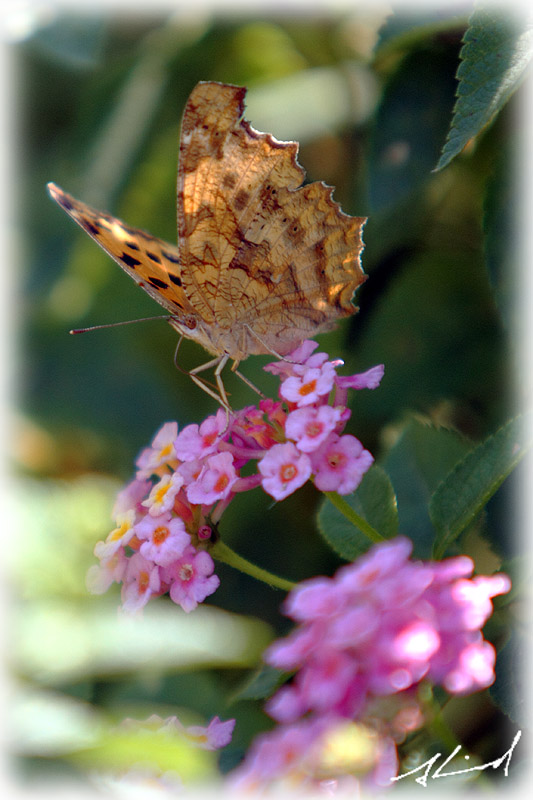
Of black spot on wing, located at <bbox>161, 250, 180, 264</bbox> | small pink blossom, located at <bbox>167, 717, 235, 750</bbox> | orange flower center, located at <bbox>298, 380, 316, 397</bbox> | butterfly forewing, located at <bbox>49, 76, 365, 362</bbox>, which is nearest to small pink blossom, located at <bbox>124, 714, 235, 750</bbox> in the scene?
small pink blossom, located at <bbox>167, 717, 235, 750</bbox>

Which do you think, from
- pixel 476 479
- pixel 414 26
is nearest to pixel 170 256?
pixel 414 26

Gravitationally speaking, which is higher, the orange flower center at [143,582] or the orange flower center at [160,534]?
the orange flower center at [160,534]

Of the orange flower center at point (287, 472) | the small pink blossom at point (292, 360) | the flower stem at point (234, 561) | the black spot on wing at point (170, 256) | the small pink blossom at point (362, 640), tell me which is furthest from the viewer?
the black spot on wing at point (170, 256)

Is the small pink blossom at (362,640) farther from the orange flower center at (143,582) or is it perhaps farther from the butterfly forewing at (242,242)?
the butterfly forewing at (242,242)

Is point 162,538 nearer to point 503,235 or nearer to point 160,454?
point 160,454

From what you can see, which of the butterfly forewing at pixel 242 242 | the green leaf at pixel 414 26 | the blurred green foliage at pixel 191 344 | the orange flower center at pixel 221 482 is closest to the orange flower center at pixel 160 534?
the orange flower center at pixel 221 482

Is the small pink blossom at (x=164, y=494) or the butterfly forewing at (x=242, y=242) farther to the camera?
the butterfly forewing at (x=242, y=242)
